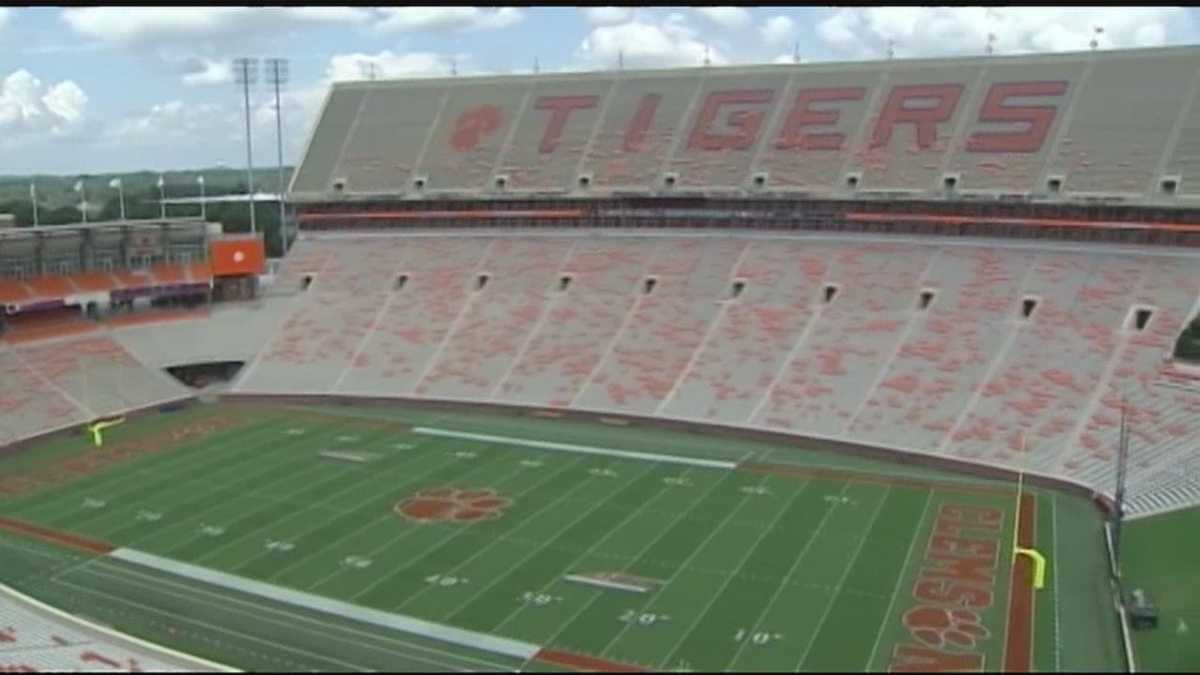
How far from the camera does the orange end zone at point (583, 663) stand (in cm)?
1538

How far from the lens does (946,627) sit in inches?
651

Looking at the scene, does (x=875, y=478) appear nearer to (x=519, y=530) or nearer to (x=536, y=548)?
(x=519, y=530)

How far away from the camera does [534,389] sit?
32.3 m

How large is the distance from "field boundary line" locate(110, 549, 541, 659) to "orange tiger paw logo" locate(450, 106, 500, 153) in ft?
77.7

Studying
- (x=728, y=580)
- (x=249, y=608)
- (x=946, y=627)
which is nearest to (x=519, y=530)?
(x=728, y=580)

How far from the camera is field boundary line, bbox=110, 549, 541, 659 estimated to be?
16328 mm

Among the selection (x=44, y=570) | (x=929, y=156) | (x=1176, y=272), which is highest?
(x=929, y=156)

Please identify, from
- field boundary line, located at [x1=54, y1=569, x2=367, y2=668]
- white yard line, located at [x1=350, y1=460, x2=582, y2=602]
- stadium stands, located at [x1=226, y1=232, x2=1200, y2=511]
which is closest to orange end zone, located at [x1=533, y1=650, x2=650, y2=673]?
field boundary line, located at [x1=54, y1=569, x2=367, y2=668]

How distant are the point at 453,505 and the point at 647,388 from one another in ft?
31.0

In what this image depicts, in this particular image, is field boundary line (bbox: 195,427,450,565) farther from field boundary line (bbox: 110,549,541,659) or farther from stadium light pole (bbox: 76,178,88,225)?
stadium light pole (bbox: 76,178,88,225)

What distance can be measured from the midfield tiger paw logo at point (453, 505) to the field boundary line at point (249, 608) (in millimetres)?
4651

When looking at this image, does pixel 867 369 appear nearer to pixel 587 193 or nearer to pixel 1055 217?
pixel 1055 217

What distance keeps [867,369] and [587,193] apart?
43.1ft

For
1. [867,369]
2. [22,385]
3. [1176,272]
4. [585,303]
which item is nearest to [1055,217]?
[1176,272]
